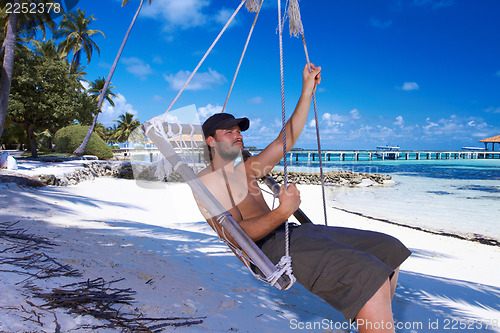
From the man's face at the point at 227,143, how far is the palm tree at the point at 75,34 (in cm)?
3041

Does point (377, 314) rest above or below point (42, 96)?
below

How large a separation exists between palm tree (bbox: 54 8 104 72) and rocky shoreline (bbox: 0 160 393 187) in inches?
677

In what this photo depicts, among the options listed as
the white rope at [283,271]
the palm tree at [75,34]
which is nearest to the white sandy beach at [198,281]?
the white rope at [283,271]

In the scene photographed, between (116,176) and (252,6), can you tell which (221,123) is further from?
(116,176)

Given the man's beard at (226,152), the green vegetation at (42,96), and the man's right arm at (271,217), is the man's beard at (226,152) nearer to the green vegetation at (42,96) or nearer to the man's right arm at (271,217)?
the man's right arm at (271,217)

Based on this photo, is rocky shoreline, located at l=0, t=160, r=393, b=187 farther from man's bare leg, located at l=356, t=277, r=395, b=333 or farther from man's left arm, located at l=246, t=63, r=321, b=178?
man's bare leg, located at l=356, t=277, r=395, b=333

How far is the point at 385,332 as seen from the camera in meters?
1.38

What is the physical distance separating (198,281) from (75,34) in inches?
1223

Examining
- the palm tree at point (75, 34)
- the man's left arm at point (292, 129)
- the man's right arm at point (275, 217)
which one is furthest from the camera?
A: the palm tree at point (75, 34)

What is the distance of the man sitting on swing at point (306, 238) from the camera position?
143cm

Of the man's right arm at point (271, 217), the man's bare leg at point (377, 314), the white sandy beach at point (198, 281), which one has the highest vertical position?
the man's right arm at point (271, 217)

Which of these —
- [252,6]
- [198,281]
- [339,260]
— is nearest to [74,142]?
[252,6]

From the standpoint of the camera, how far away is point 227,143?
2.07 metres

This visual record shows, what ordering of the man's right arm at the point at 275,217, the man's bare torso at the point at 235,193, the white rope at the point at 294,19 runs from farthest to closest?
the white rope at the point at 294,19
the man's bare torso at the point at 235,193
the man's right arm at the point at 275,217
